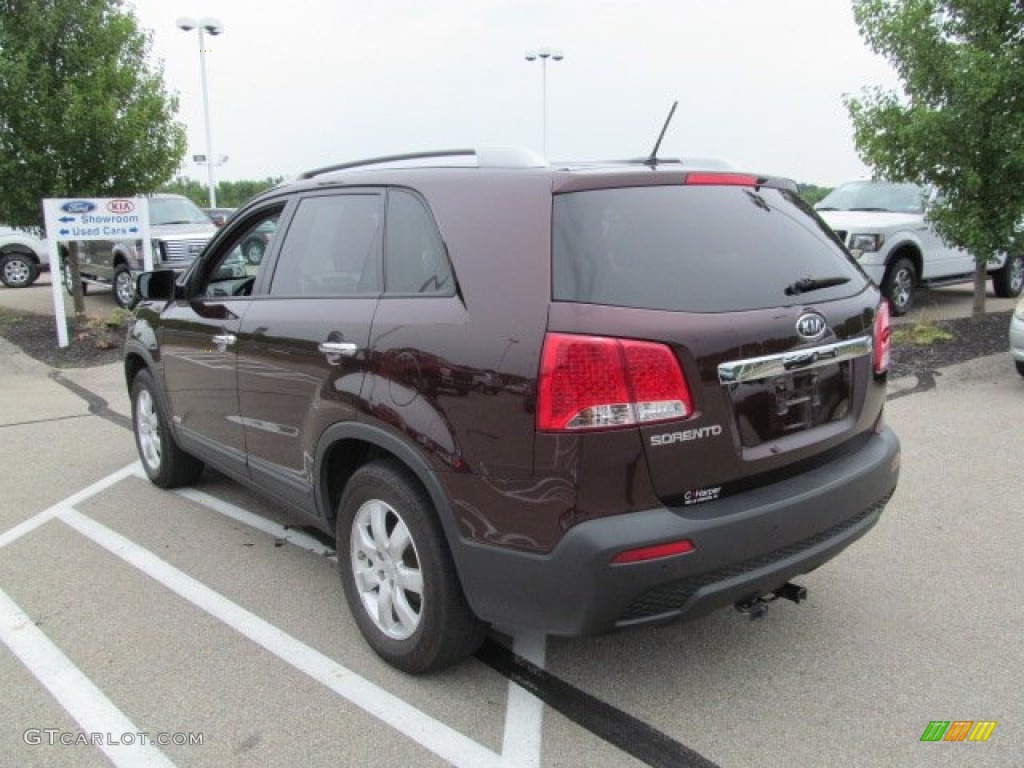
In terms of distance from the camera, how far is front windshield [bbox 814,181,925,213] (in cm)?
1147

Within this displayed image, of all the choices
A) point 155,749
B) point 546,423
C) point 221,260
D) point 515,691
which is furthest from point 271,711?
point 221,260

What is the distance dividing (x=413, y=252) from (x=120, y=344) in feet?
28.8

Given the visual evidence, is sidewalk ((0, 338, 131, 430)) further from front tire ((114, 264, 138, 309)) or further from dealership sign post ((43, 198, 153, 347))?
front tire ((114, 264, 138, 309))

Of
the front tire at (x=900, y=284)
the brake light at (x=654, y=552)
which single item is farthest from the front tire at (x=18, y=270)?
the brake light at (x=654, y=552)

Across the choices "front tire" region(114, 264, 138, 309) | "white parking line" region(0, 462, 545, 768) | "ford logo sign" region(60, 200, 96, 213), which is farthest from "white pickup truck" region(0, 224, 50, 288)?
"white parking line" region(0, 462, 545, 768)

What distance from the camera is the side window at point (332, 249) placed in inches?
127

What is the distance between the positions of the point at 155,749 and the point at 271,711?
37 cm

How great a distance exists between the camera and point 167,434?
4.95 meters

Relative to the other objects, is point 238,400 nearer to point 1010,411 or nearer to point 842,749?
point 842,749

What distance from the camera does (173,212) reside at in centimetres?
1452

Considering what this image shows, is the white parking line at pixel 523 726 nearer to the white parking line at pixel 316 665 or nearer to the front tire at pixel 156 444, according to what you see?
the white parking line at pixel 316 665

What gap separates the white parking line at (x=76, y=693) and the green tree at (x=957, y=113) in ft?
29.8

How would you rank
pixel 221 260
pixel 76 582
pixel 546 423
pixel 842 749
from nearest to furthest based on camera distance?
pixel 546 423 → pixel 842 749 → pixel 76 582 → pixel 221 260

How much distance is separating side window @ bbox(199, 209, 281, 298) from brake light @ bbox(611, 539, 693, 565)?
2418 millimetres
